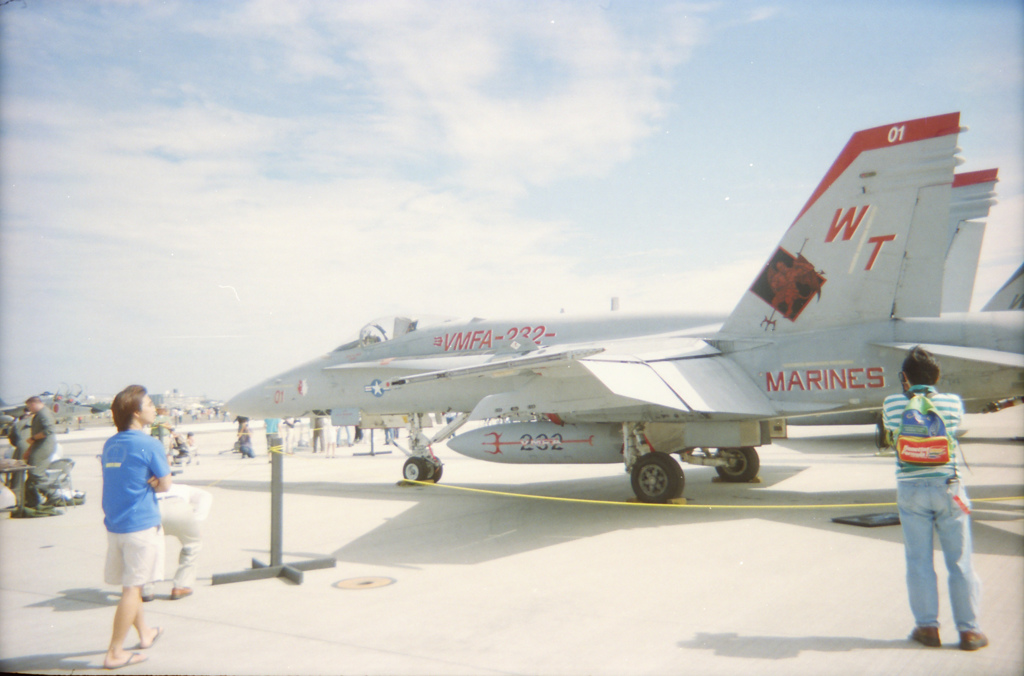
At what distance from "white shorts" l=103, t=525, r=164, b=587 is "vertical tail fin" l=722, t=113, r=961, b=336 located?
776 centimetres

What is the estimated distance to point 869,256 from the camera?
8.33 meters

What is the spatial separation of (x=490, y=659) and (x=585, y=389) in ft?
15.0

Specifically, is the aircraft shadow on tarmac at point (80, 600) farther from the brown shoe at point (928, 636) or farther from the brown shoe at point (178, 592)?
the brown shoe at point (928, 636)

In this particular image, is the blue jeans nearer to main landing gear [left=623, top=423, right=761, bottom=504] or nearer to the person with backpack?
the person with backpack

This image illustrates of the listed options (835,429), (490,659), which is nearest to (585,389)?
(490,659)

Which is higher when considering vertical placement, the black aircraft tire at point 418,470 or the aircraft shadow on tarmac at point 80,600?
the black aircraft tire at point 418,470

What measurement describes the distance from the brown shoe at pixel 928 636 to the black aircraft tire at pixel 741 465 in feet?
24.1

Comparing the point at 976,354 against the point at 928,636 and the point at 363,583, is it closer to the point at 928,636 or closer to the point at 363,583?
the point at 928,636

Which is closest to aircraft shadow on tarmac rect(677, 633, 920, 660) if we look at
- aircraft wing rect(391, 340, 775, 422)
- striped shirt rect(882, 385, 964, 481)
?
striped shirt rect(882, 385, 964, 481)

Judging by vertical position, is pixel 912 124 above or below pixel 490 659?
above

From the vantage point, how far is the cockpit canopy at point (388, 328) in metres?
12.6

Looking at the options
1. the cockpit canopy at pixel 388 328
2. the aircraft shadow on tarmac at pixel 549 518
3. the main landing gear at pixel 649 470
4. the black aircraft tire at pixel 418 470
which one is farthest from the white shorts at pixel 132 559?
the cockpit canopy at pixel 388 328

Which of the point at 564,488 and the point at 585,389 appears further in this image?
the point at 564,488

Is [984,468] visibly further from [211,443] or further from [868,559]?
[211,443]
